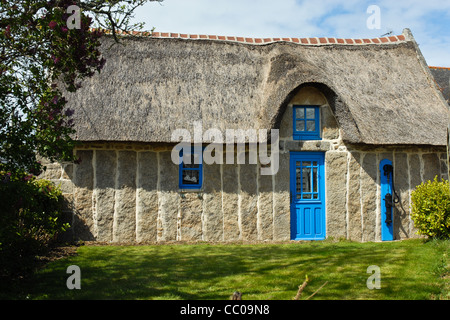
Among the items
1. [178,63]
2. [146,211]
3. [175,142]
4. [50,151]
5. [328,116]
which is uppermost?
[178,63]

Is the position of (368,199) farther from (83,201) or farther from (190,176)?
(83,201)

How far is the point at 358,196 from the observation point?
9641 millimetres

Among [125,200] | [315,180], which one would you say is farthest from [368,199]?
[125,200]

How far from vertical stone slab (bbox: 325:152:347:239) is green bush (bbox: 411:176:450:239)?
5.39 feet

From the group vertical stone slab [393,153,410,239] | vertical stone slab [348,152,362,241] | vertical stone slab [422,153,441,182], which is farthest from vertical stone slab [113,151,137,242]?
vertical stone slab [422,153,441,182]

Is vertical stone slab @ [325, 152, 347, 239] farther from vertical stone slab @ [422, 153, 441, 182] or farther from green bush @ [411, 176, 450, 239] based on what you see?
vertical stone slab @ [422, 153, 441, 182]

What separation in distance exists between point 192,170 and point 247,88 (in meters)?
2.57

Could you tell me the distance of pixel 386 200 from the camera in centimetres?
974

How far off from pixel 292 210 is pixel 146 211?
344cm

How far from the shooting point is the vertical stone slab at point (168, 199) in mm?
9195

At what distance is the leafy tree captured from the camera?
4660 millimetres

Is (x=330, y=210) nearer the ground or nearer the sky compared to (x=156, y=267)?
nearer the sky
